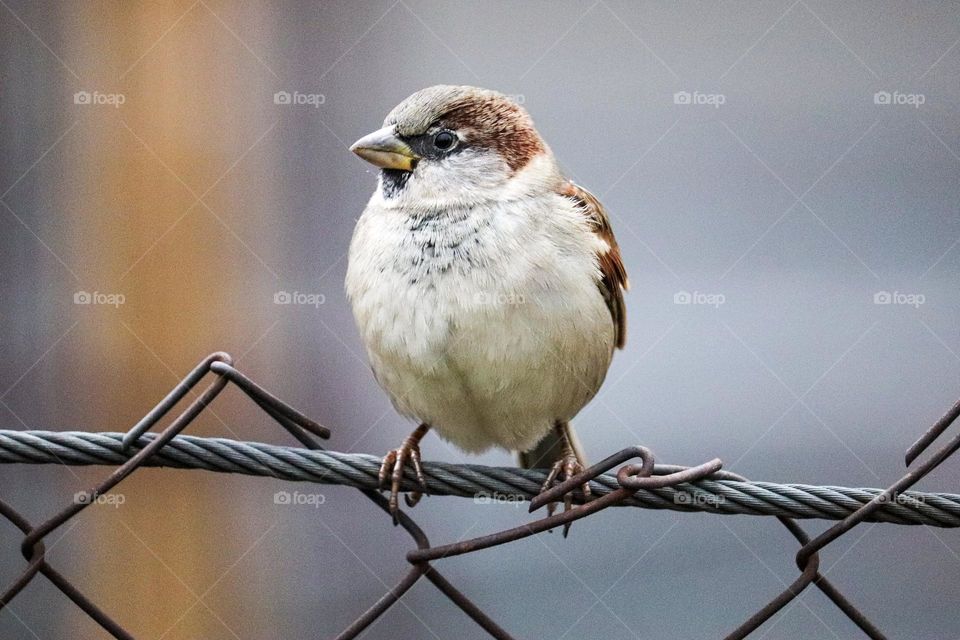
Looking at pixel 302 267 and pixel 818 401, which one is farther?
pixel 302 267

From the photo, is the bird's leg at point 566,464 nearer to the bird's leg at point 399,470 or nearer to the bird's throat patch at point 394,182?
the bird's leg at point 399,470

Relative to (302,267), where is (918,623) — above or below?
below

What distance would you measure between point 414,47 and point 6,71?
1.73 metres

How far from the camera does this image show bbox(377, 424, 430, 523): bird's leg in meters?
1.49

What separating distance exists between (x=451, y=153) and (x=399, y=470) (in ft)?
2.36

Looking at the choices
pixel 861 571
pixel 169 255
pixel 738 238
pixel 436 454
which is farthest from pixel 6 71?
pixel 861 571

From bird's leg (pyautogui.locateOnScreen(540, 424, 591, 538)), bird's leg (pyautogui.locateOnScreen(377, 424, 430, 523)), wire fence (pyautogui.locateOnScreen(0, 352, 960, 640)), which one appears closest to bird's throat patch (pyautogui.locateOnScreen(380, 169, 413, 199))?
bird's leg (pyautogui.locateOnScreen(377, 424, 430, 523))

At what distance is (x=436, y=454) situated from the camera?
13.1 feet

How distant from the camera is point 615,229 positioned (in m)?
4.08

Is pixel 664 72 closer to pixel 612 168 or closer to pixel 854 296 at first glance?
pixel 612 168

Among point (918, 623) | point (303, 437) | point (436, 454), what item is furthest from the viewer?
point (436, 454)

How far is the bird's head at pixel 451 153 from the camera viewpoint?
2006mm

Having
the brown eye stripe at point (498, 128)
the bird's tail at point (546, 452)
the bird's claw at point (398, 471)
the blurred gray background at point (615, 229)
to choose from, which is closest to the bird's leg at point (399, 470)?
the bird's claw at point (398, 471)

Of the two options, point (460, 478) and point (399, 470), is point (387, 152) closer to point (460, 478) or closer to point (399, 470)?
point (399, 470)
